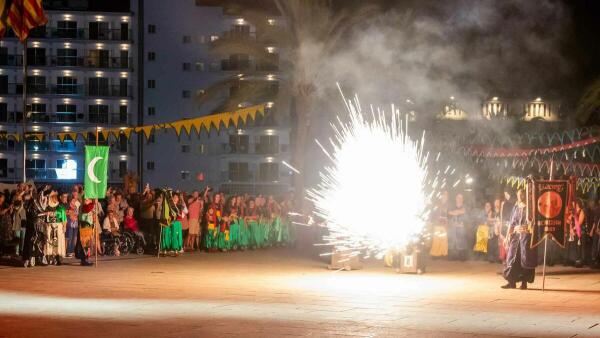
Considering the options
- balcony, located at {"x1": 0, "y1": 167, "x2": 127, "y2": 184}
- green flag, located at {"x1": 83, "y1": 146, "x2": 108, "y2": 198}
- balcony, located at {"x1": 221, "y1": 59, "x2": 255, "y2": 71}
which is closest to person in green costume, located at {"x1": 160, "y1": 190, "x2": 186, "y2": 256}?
green flag, located at {"x1": 83, "y1": 146, "x2": 108, "y2": 198}

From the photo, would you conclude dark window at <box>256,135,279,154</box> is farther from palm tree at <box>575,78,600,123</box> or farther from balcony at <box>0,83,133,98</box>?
palm tree at <box>575,78,600,123</box>

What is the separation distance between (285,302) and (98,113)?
69.9 m

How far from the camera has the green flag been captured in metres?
22.6

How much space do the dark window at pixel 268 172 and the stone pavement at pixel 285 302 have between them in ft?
181

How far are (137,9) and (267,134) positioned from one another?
16286mm

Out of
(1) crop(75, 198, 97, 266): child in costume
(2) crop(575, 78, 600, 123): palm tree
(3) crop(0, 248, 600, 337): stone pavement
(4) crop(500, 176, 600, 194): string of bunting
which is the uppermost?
(2) crop(575, 78, 600, 123): palm tree

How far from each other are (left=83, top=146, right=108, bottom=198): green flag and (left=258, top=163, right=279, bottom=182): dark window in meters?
55.3

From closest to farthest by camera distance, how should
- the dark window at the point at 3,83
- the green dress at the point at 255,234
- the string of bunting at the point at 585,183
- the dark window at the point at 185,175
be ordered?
the green dress at the point at 255,234, the string of bunting at the point at 585,183, the dark window at the point at 185,175, the dark window at the point at 3,83

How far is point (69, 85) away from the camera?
82.5 m

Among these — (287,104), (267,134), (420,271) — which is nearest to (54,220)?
(420,271)

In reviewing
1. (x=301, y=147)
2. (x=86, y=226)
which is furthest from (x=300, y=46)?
(x=86, y=226)

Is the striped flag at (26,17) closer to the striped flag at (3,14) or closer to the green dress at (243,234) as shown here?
the striped flag at (3,14)

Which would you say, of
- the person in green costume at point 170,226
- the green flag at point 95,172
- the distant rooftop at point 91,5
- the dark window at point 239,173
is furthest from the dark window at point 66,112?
the green flag at point 95,172

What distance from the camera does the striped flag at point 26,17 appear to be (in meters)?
25.9
